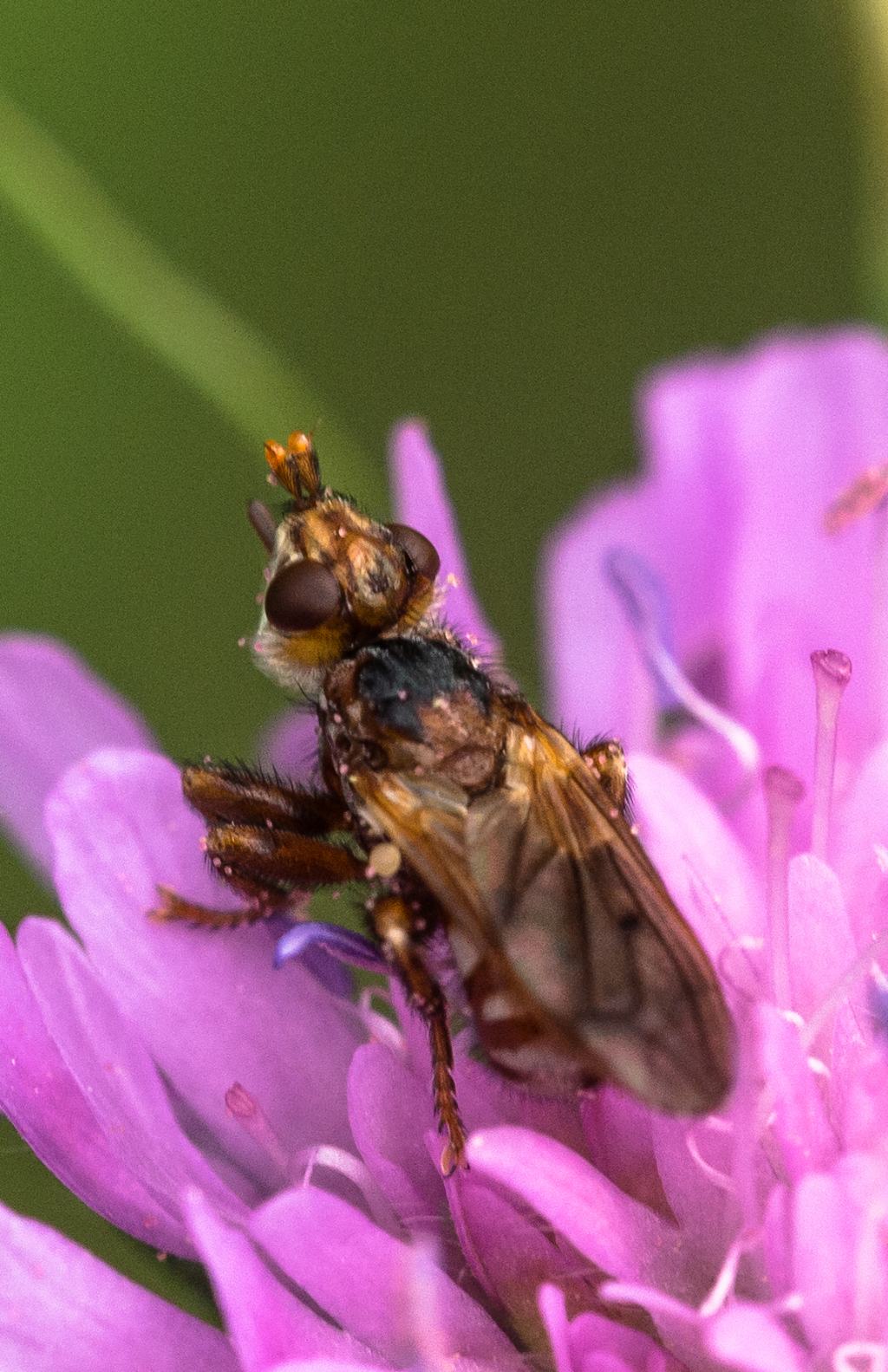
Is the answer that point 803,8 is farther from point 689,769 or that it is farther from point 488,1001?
point 488,1001

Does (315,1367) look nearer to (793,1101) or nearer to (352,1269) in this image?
(352,1269)

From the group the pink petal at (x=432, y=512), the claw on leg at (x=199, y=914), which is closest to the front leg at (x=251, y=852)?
the claw on leg at (x=199, y=914)

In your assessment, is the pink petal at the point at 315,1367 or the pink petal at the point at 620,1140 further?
the pink petal at the point at 620,1140

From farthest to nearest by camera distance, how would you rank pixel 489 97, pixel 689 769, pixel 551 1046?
pixel 489 97, pixel 689 769, pixel 551 1046

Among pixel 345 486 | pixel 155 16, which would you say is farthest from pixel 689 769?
pixel 155 16

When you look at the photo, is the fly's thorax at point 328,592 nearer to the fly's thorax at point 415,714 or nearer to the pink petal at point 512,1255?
the fly's thorax at point 415,714

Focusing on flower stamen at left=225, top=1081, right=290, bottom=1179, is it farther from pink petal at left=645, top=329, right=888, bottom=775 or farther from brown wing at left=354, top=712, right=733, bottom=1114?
pink petal at left=645, top=329, right=888, bottom=775
